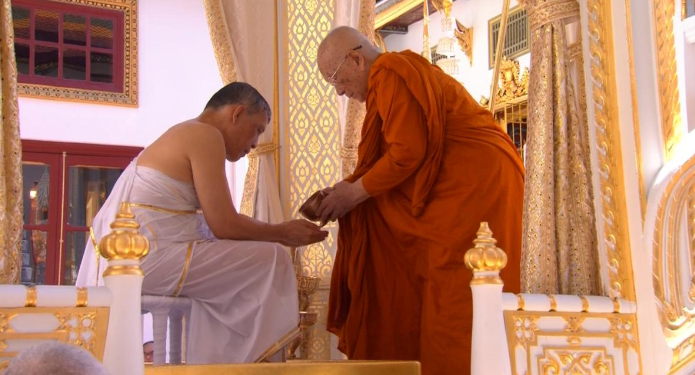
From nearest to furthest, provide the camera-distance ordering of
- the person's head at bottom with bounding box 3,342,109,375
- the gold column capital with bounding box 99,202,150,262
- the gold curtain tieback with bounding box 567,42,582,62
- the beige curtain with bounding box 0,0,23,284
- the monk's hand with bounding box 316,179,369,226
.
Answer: the person's head at bottom with bounding box 3,342,109,375 → the gold column capital with bounding box 99,202,150,262 → the beige curtain with bounding box 0,0,23,284 → the gold curtain tieback with bounding box 567,42,582,62 → the monk's hand with bounding box 316,179,369,226

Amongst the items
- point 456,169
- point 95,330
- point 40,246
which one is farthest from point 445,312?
point 40,246

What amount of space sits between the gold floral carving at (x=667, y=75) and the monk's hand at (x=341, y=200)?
1.20 meters

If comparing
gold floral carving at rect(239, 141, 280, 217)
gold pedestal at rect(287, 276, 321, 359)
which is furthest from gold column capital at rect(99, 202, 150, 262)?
gold floral carving at rect(239, 141, 280, 217)

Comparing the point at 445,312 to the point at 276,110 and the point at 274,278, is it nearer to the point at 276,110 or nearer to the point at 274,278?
the point at 274,278

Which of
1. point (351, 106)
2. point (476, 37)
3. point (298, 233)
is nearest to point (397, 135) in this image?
point (298, 233)

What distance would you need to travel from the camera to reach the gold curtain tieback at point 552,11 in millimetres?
2717

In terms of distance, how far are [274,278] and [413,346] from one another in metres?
0.59

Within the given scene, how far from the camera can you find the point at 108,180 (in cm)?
821

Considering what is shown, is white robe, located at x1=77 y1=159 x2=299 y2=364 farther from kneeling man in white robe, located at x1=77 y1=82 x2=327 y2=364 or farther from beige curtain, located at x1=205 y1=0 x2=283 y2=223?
beige curtain, located at x1=205 y1=0 x2=283 y2=223

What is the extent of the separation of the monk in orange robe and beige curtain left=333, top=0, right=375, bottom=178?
97cm

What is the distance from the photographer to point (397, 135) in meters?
3.29

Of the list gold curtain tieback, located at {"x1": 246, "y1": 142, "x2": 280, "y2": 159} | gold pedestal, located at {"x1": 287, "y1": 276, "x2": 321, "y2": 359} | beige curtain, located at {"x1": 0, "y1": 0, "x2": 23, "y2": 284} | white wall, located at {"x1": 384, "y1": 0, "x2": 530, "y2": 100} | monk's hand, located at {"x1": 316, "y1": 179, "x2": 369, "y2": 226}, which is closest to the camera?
beige curtain, located at {"x1": 0, "y1": 0, "x2": 23, "y2": 284}

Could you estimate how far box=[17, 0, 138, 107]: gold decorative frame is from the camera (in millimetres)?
8078

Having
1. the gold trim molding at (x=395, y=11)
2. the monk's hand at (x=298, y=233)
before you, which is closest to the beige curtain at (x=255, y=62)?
the monk's hand at (x=298, y=233)
